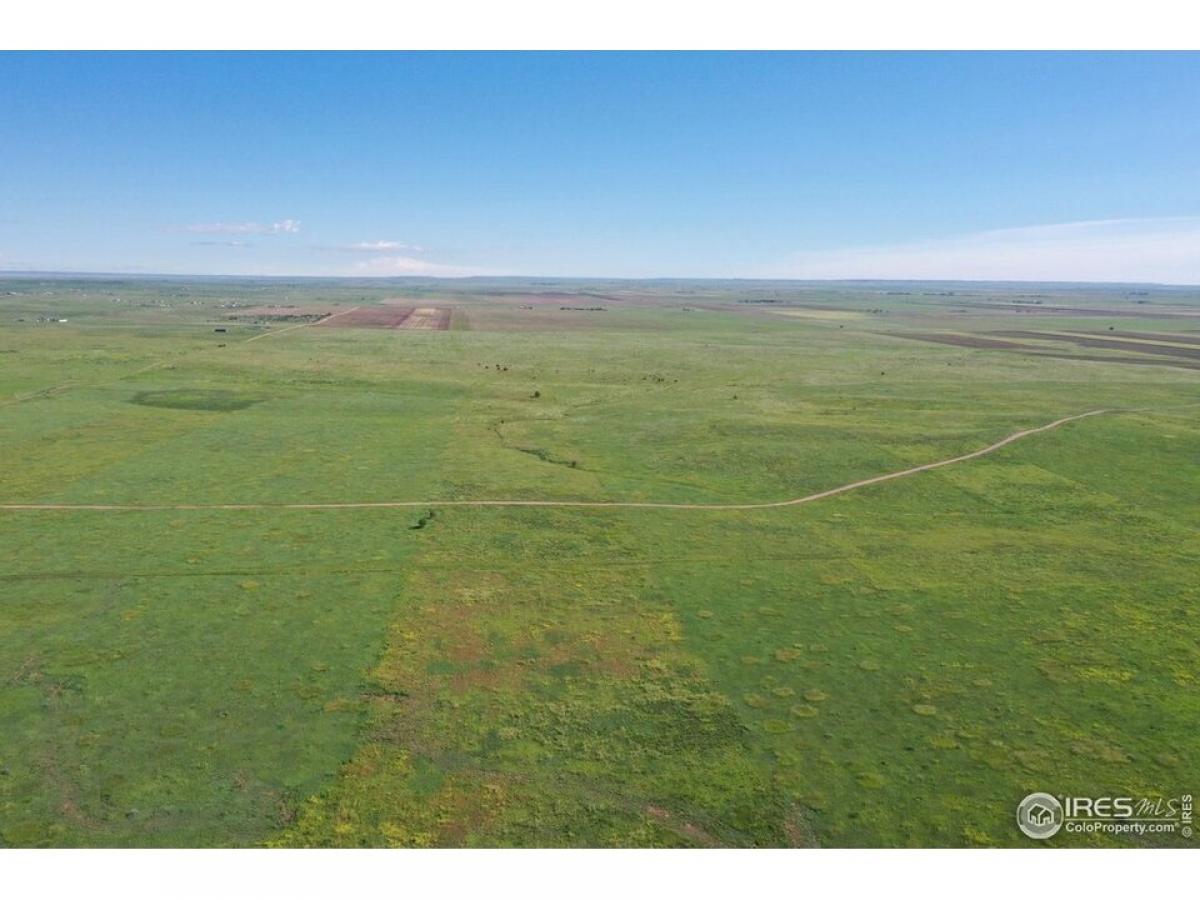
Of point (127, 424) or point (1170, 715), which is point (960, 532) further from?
point (127, 424)

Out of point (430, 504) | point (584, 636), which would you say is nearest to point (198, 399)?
point (430, 504)

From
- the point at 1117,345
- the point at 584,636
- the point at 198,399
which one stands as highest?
the point at 1117,345

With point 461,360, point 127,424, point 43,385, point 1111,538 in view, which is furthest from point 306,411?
point 1111,538

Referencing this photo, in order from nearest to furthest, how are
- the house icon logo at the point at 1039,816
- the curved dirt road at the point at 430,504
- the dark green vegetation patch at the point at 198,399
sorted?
1. the house icon logo at the point at 1039,816
2. the curved dirt road at the point at 430,504
3. the dark green vegetation patch at the point at 198,399

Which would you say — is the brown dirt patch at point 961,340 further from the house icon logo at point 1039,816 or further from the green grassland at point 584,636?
the house icon logo at point 1039,816

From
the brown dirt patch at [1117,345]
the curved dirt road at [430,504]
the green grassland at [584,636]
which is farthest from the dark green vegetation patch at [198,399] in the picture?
the brown dirt patch at [1117,345]

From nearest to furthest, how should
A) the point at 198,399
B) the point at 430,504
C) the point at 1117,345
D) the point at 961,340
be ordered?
1. the point at 430,504
2. the point at 198,399
3. the point at 1117,345
4. the point at 961,340

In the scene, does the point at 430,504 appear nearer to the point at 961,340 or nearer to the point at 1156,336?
the point at 961,340
